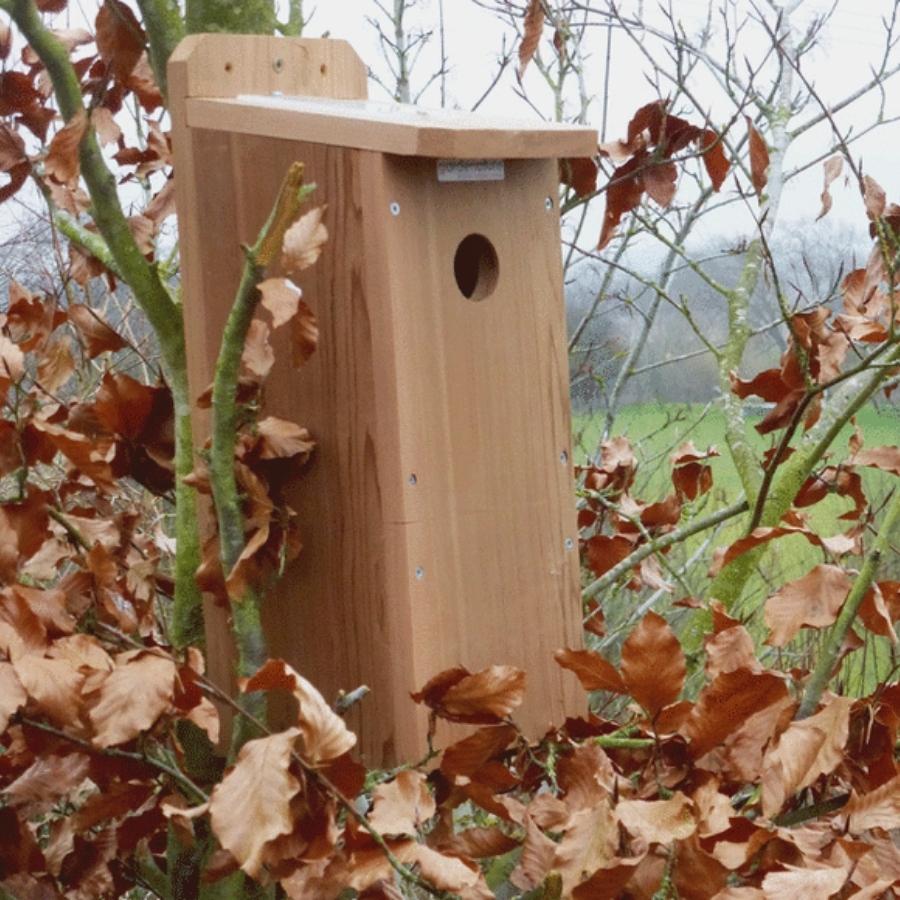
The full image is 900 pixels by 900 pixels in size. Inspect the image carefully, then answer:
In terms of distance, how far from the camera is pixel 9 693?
1.24m

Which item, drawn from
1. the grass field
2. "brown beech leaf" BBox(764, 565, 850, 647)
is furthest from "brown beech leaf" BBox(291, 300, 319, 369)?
the grass field

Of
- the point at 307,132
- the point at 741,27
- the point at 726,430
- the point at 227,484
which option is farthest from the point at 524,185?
the point at 741,27

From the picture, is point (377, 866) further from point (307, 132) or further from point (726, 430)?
point (726, 430)

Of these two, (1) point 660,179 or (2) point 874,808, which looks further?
(1) point 660,179

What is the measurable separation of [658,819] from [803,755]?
6.5 inches

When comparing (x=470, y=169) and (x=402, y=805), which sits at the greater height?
(x=470, y=169)

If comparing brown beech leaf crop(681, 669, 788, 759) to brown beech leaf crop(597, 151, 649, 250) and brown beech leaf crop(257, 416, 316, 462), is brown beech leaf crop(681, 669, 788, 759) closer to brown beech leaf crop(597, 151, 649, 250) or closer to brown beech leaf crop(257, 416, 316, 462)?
brown beech leaf crop(257, 416, 316, 462)

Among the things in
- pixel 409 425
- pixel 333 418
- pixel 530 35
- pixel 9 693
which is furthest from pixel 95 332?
pixel 9 693

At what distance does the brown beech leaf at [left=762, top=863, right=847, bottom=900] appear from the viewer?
127cm

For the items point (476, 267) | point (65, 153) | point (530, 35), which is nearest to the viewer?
point (65, 153)

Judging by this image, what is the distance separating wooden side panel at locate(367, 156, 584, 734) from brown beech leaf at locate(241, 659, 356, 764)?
0.47 meters

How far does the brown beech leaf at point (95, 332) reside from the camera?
6.70 feet

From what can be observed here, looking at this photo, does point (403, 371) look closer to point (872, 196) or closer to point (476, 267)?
point (476, 267)

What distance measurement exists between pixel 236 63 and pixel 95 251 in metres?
0.43
